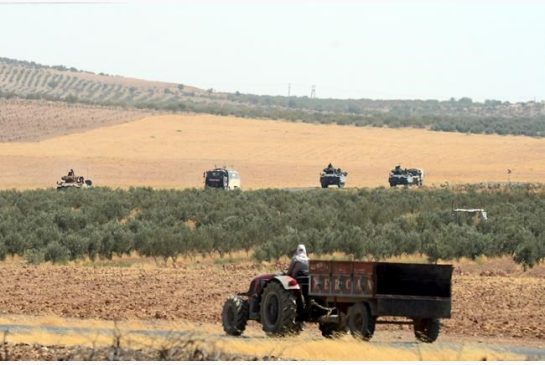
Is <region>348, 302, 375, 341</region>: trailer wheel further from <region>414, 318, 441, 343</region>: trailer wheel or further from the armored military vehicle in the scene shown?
the armored military vehicle

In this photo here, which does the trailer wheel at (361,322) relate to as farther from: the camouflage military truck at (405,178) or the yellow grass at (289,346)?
the camouflage military truck at (405,178)

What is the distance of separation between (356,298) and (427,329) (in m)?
1.21

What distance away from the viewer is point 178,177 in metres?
104

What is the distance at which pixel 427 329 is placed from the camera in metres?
21.6

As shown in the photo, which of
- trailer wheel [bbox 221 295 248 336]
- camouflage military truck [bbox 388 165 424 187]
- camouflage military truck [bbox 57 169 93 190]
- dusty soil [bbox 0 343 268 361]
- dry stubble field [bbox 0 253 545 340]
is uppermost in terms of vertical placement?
dusty soil [bbox 0 343 268 361]

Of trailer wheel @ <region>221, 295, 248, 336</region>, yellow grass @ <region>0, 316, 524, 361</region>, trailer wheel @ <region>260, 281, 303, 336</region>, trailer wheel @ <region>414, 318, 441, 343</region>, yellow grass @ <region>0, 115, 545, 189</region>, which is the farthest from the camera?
yellow grass @ <region>0, 115, 545, 189</region>

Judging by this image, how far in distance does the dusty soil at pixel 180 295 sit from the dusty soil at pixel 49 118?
96639 millimetres

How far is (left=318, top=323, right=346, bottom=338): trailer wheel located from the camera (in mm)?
21922

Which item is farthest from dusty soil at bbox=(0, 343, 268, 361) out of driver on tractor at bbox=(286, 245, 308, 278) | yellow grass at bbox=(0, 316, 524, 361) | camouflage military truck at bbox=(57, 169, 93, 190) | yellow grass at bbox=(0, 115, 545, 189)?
yellow grass at bbox=(0, 115, 545, 189)

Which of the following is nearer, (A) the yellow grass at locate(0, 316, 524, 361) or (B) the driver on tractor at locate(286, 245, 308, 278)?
(A) the yellow grass at locate(0, 316, 524, 361)

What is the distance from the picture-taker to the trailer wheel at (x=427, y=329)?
21.5m

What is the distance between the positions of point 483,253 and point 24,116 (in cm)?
10978

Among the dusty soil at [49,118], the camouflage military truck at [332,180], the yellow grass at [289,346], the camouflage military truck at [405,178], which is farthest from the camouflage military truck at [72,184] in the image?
the yellow grass at [289,346]

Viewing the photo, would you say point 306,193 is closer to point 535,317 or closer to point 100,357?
point 535,317
